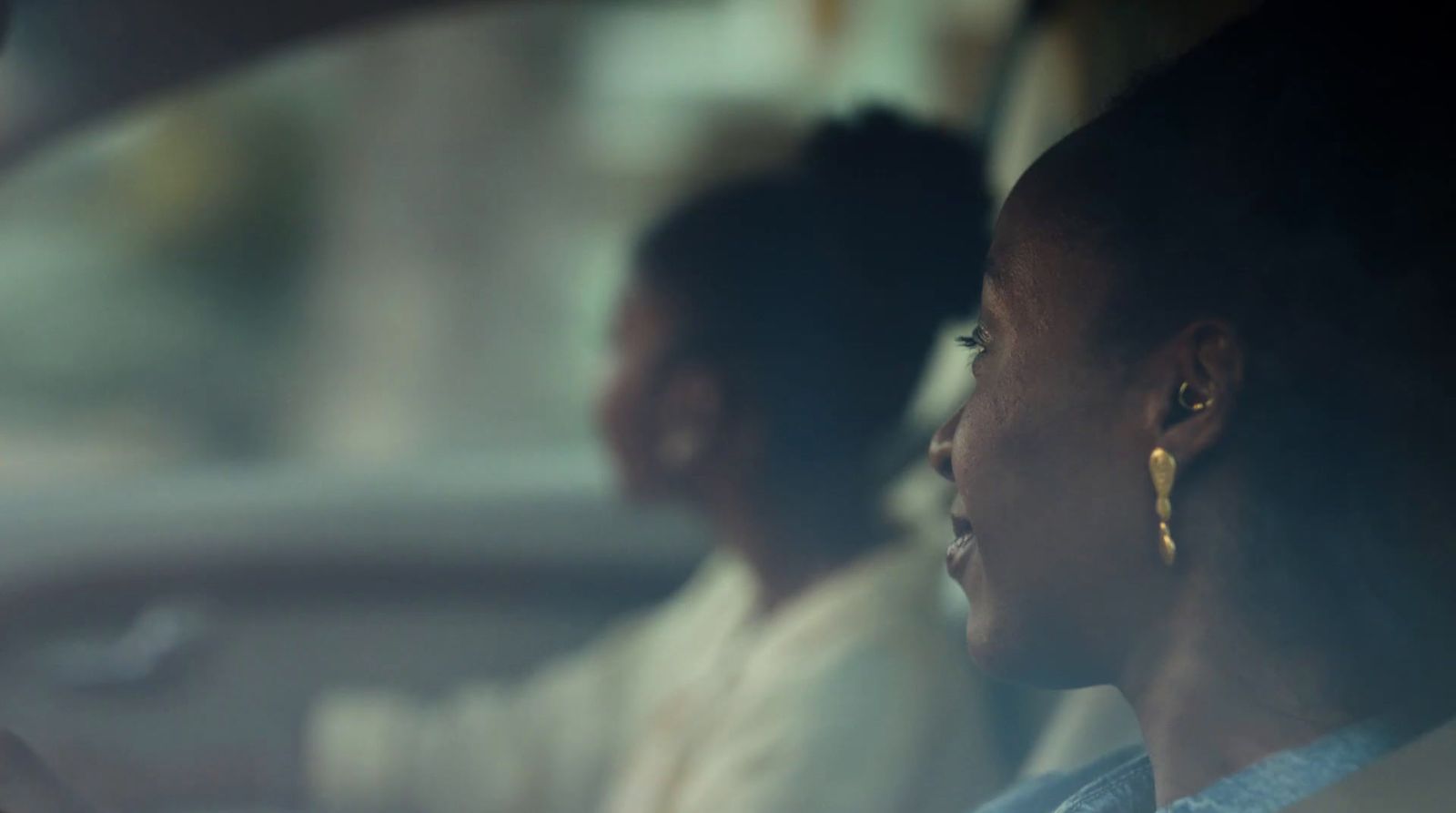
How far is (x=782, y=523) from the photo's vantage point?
100 cm

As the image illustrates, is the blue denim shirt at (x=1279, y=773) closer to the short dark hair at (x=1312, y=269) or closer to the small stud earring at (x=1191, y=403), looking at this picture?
the short dark hair at (x=1312, y=269)

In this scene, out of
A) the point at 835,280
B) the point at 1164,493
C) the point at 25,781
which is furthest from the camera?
the point at 25,781

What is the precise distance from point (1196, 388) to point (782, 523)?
0.31m

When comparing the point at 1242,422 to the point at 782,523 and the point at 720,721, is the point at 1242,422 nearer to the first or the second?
the point at 782,523

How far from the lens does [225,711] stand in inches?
43.8

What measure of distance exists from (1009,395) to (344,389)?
1.78 feet

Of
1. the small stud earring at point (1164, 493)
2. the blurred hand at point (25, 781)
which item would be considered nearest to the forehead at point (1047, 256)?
the small stud earring at point (1164, 493)

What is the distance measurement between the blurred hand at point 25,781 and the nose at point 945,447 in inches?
32.3

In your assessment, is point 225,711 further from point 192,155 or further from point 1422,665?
point 1422,665

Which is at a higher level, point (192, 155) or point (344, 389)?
point (192, 155)

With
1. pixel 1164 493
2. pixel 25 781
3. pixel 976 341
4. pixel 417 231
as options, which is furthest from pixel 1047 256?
pixel 25 781

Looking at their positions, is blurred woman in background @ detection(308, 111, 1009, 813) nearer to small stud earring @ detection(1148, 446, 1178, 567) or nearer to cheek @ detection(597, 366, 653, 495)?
cheek @ detection(597, 366, 653, 495)

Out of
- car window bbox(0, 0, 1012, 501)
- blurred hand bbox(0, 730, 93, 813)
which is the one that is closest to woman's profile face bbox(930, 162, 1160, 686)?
car window bbox(0, 0, 1012, 501)

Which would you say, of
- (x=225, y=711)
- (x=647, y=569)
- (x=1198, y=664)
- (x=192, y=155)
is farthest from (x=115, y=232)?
(x=1198, y=664)
